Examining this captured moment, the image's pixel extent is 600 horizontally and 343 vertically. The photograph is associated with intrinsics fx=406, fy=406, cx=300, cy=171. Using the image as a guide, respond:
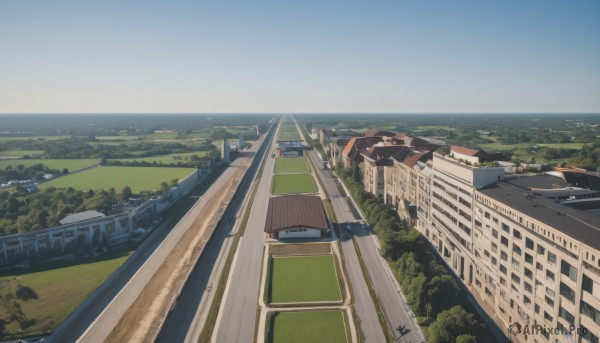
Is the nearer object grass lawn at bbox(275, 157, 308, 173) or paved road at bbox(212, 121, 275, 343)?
paved road at bbox(212, 121, 275, 343)

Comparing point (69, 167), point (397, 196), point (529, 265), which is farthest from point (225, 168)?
point (529, 265)

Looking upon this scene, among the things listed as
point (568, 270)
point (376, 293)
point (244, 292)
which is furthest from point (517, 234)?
point (244, 292)

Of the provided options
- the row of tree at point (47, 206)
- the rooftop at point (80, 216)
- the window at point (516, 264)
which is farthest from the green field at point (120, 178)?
the window at point (516, 264)

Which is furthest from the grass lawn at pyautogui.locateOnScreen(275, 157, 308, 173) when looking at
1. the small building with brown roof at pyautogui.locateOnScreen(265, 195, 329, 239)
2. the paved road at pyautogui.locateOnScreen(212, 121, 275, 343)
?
the paved road at pyautogui.locateOnScreen(212, 121, 275, 343)

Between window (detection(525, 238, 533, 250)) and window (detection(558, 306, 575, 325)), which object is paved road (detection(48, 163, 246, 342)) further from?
window (detection(525, 238, 533, 250))

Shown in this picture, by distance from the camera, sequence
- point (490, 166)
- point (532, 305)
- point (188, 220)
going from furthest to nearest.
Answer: point (188, 220)
point (490, 166)
point (532, 305)

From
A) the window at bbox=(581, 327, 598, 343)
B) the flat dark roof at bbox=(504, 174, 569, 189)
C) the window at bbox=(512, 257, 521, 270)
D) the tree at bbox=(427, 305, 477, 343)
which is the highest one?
the flat dark roof at bbox=(504, 174, 569, 189)

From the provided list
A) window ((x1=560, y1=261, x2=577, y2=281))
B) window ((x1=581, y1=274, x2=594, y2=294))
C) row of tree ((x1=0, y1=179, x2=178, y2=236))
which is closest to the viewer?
window ((x1=581, y1=274, x2=594, y2=294))

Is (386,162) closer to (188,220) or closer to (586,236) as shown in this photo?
(188,220)
